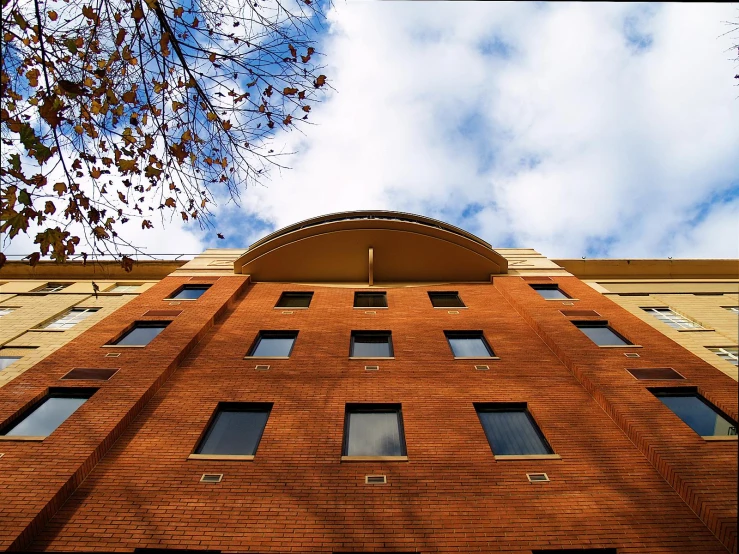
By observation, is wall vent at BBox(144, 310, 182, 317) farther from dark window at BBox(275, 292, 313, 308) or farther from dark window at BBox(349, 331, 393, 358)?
dark window at BBox(349, 331, 393, 358)

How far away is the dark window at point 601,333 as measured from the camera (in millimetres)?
14836

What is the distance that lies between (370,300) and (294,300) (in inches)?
119

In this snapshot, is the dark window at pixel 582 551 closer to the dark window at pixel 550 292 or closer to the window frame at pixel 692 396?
the window frame at pixel 692 396

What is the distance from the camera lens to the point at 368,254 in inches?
813

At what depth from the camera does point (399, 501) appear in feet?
29.9

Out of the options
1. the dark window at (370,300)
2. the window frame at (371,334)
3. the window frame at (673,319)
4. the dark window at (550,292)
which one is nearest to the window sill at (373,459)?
the window frame at (371,334)

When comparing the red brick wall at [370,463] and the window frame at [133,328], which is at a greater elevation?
the window frame at [133,328]

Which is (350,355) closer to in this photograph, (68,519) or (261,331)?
(261,331)

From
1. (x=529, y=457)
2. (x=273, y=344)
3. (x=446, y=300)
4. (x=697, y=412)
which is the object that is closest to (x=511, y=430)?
(x=529, y=457)

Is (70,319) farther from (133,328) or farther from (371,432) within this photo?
(371,432)

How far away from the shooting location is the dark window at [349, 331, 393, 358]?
14.6 m

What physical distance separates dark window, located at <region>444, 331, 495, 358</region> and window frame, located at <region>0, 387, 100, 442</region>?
1006 cm

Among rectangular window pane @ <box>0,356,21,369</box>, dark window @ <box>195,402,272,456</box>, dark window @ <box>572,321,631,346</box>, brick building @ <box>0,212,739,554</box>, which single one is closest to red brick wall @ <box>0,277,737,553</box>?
brick building @ <box>0,212,739,554</box>

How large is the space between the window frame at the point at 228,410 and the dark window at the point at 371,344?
11.1 feet
